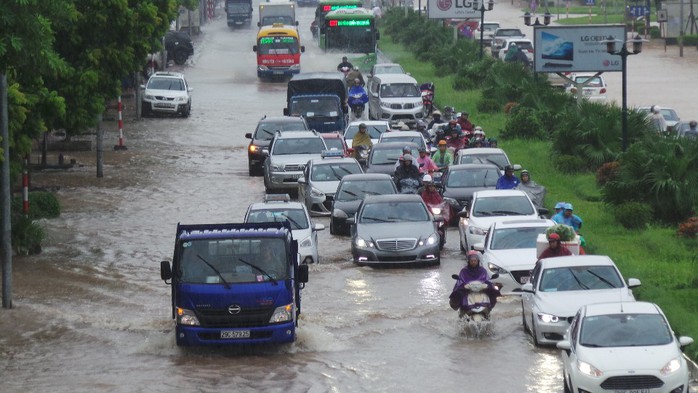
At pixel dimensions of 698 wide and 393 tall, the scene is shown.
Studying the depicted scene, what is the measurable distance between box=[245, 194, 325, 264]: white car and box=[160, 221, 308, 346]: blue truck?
7661mm

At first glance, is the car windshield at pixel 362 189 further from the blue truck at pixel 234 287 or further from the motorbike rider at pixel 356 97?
the motorbike rider at pixel 356 97

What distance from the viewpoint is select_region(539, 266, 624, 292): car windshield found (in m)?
22.3

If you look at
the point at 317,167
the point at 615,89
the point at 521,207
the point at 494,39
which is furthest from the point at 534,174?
the point at 494,39

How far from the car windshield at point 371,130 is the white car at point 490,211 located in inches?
616

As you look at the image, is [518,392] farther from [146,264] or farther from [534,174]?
[534,174]

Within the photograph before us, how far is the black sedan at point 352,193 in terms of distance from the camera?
3472cm

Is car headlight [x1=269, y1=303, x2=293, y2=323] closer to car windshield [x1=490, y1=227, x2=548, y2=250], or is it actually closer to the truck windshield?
the truck windshield

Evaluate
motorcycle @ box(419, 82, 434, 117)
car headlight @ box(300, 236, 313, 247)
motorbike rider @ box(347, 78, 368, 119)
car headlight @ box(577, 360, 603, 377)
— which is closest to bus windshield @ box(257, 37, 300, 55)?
Result: motorbike rider @ box(347, 78, 368, 119)

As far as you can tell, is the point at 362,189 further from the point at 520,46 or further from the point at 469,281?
the point at 520,46

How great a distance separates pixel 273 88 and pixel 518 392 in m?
55.6

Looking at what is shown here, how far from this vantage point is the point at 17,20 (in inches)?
808

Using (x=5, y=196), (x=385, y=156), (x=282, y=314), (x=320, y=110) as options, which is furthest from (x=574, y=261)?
(x=320, y=110)

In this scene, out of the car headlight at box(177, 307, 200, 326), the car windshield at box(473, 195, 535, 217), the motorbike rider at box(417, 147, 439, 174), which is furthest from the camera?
the motorbike rider at box(417, 147, 439, 174)

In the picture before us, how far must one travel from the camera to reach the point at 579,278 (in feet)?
73.5
